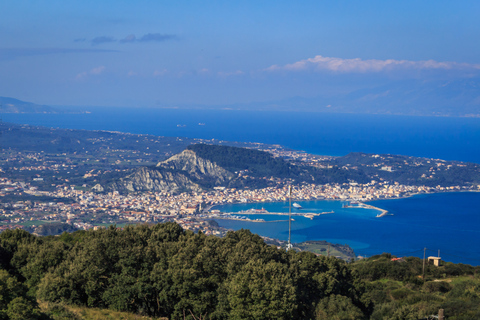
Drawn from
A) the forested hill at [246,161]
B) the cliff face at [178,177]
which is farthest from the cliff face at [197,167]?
the forested hill at [246,161]

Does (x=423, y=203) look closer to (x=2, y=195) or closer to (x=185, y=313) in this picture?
(x=2, y=195)

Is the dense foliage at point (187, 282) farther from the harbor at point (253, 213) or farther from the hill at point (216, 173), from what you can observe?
the hill at point (216, 173)

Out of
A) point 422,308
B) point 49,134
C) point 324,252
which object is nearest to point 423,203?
point 324,252

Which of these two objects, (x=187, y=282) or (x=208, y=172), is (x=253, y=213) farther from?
(x=187, y=282)

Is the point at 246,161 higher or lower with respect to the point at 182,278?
lower

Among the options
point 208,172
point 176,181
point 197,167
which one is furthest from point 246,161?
point 176,181

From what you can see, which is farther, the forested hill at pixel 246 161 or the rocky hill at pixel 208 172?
the forested hill at pixel 246 161
